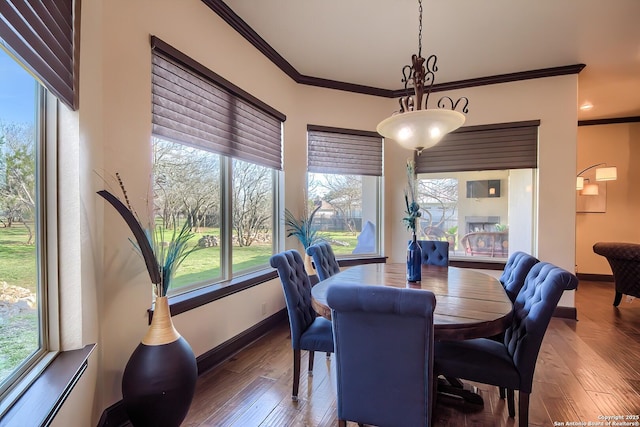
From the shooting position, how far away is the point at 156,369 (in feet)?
5.32

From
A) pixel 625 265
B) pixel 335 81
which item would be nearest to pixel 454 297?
pixel 335 81

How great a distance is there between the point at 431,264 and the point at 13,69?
10.9ft

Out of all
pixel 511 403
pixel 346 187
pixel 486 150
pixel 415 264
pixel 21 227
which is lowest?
pixel 511 403

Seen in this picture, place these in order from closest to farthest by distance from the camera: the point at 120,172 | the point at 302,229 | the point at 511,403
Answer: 1. the point at 120,172
2. the point at 511,403
3. the point at 302,229

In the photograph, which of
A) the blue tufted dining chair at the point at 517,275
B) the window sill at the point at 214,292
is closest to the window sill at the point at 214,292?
the window sill at the point at 214,292

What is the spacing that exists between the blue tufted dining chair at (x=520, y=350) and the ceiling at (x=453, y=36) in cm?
234

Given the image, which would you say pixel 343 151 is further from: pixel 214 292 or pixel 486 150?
pixel 214 292

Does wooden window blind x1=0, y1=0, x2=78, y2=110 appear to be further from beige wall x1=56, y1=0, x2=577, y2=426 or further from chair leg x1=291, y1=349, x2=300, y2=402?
chair leg x1=291, y1=349, x2=300, y2=402

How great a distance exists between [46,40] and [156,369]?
60.9 inches

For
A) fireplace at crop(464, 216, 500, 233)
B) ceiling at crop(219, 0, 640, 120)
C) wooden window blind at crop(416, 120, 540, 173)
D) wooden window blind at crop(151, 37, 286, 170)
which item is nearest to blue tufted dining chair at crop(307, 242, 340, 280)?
wooden window blind at crop(151, 37, 286, 170)

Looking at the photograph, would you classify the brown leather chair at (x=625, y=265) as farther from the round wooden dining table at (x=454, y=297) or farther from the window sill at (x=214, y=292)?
the window sill at (x=214, y=292)

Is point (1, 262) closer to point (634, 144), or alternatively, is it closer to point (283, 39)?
point (283, 39)

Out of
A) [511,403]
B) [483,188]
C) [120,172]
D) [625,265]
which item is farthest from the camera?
[483,188]

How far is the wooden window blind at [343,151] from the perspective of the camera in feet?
13.3
